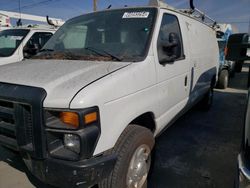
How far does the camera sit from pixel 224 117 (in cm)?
590

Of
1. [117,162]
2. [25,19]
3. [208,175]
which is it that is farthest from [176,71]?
[25,19]

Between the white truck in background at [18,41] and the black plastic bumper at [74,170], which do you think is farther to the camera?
the white truck in background at [18,41]

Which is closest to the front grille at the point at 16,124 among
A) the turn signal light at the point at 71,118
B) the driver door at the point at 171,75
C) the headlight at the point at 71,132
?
the headlight at the point at 71,132

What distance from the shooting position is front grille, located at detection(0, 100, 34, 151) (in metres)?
2.14

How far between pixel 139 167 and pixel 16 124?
1.34 m

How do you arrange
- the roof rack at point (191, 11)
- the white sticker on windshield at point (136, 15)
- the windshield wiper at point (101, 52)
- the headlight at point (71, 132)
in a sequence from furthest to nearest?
the roof rack at point (191, 11), the white sticker on windshield at point (136, 15), the windshield wiper at point (101, 52), the headlight at point (71, 132)

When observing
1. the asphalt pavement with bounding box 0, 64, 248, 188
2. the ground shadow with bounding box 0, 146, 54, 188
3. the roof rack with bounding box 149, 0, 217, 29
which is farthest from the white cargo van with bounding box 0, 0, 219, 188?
the ground shadow with bounding box 0, 146, 54, 188

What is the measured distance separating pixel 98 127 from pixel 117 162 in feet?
1.47

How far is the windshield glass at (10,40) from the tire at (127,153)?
5342mm

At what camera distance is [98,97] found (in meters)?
2.08

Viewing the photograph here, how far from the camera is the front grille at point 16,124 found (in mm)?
2141

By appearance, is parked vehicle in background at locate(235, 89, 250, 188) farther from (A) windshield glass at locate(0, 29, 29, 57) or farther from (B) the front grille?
(A) windshield glass at locate(0, 29, 29, 57)

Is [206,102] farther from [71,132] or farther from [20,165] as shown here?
[71,132]

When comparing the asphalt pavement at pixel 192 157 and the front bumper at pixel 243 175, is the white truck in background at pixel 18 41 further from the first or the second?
the front bumper at pixel 243 175
